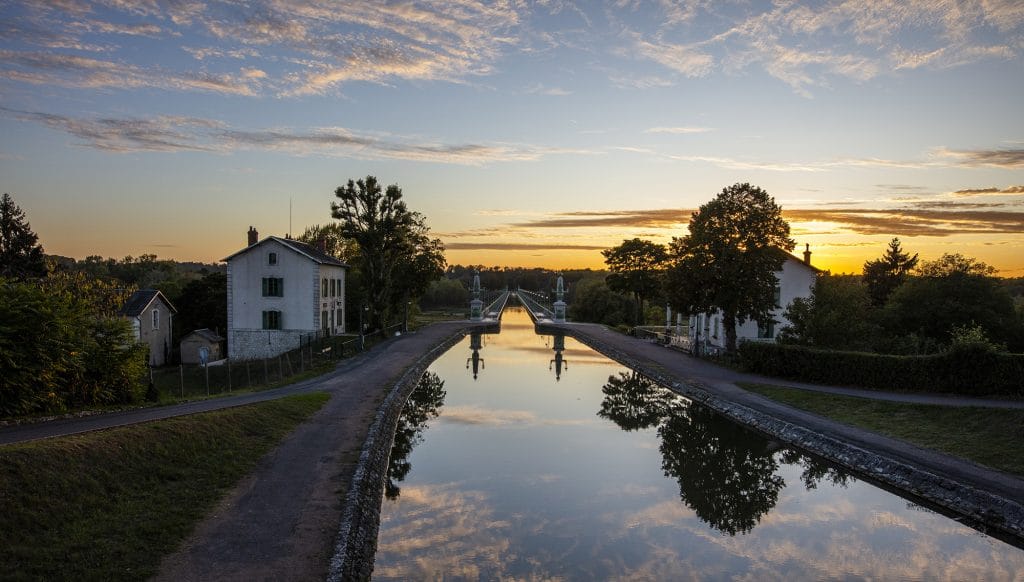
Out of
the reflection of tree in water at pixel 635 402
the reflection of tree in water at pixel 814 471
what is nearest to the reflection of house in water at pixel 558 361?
the reflection of tree in water at pixel 635 402

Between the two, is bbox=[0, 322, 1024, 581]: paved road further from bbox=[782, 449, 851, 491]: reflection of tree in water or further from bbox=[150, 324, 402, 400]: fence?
bbox=[150, 324, 402, 400]: fence

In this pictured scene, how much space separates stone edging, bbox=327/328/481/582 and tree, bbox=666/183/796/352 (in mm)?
18769

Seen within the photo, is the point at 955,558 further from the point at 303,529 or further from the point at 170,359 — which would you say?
the point at 170,359

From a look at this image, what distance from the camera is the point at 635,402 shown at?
94.8ft

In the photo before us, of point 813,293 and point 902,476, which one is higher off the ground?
point 813,293

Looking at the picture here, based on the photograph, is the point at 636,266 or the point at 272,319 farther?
the point at 636,266

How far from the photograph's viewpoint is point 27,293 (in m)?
18.4

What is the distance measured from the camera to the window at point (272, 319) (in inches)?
1670

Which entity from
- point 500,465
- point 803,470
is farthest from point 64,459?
point 803,470

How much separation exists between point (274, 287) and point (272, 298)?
29.2 inches

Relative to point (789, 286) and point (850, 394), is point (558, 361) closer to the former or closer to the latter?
point (789, 286)

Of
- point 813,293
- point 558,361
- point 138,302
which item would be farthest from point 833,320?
point 138,302

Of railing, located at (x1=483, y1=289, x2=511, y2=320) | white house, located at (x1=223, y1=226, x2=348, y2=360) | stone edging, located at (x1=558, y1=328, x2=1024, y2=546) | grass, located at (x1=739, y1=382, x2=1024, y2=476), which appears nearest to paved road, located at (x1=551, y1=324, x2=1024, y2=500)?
stone edging, located at (x1=558, y1=328, x2=1024, y2=546)

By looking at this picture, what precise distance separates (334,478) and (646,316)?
204 feet
